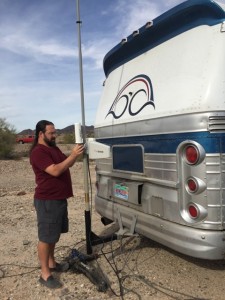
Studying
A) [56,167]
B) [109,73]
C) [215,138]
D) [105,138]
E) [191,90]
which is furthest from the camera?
[109,73]

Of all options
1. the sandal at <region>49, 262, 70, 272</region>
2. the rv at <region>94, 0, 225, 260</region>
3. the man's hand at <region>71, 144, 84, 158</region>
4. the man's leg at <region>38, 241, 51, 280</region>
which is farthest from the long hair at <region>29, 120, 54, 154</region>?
the sandal at <region>49, 262, 70, 272</region>

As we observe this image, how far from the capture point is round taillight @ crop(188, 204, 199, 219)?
3592mm

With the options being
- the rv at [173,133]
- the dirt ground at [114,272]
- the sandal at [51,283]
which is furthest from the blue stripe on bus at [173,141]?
the sandal at [51,283]

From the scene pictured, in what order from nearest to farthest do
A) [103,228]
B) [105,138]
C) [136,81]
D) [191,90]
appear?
[191,90]
[136,81]
[105,138]
[103,228]

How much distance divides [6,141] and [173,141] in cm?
2325

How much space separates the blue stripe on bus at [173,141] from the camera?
11.2 ft

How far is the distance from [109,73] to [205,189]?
108 inches

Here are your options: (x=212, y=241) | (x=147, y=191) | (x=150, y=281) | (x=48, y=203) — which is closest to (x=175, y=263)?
(x=150, y=281)

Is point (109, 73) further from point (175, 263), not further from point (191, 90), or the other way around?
point (175, 263)

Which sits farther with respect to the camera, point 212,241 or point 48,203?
point 48,203

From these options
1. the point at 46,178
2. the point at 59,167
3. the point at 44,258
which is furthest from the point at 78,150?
the point at 44,258

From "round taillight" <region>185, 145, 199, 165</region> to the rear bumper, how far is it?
2.13 ft

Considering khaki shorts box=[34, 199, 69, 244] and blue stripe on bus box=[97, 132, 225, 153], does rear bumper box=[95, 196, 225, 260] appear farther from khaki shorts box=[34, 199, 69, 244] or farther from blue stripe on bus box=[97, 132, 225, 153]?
khaki shorts box=[34, 199, 69, 244]

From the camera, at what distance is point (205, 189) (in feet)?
11.5
